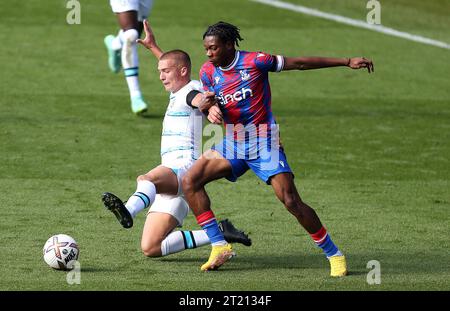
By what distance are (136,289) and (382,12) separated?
16.2m

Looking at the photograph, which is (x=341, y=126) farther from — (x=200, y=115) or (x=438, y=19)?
(x=438, y=19)

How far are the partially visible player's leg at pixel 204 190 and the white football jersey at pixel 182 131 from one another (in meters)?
0.49

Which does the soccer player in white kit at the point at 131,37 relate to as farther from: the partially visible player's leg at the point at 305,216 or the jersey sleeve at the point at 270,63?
the partially visible player's leg at the point at 305,216

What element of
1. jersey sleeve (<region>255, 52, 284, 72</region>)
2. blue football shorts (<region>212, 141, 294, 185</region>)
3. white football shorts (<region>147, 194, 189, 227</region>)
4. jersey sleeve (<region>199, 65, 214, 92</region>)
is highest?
jersey sleeve (<region>255, 52, 284, 72</region>)

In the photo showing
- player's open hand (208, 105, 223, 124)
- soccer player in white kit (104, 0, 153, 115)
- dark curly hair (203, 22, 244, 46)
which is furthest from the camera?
soccer player in white kit (104, 0, 153, 115)

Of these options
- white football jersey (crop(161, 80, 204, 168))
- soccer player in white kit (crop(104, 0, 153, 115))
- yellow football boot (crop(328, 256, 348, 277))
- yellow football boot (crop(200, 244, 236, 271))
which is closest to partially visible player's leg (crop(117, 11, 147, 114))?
soccer player in white kit (crop(104, 0, 153, 115))

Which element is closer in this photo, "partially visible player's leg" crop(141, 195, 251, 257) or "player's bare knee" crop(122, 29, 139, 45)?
"partially visible player's leg" crop(141, 195, 251, 257)

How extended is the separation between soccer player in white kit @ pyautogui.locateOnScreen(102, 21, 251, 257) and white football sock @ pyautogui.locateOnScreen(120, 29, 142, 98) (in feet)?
18.4

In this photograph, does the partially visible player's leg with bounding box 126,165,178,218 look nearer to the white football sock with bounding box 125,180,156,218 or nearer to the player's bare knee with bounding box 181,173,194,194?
the white football sock with bounding box 125,180,156,218

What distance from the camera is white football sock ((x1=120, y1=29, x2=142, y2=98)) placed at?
50.8 ft

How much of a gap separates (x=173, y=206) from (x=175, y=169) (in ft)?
1.06

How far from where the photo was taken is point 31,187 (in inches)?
485
